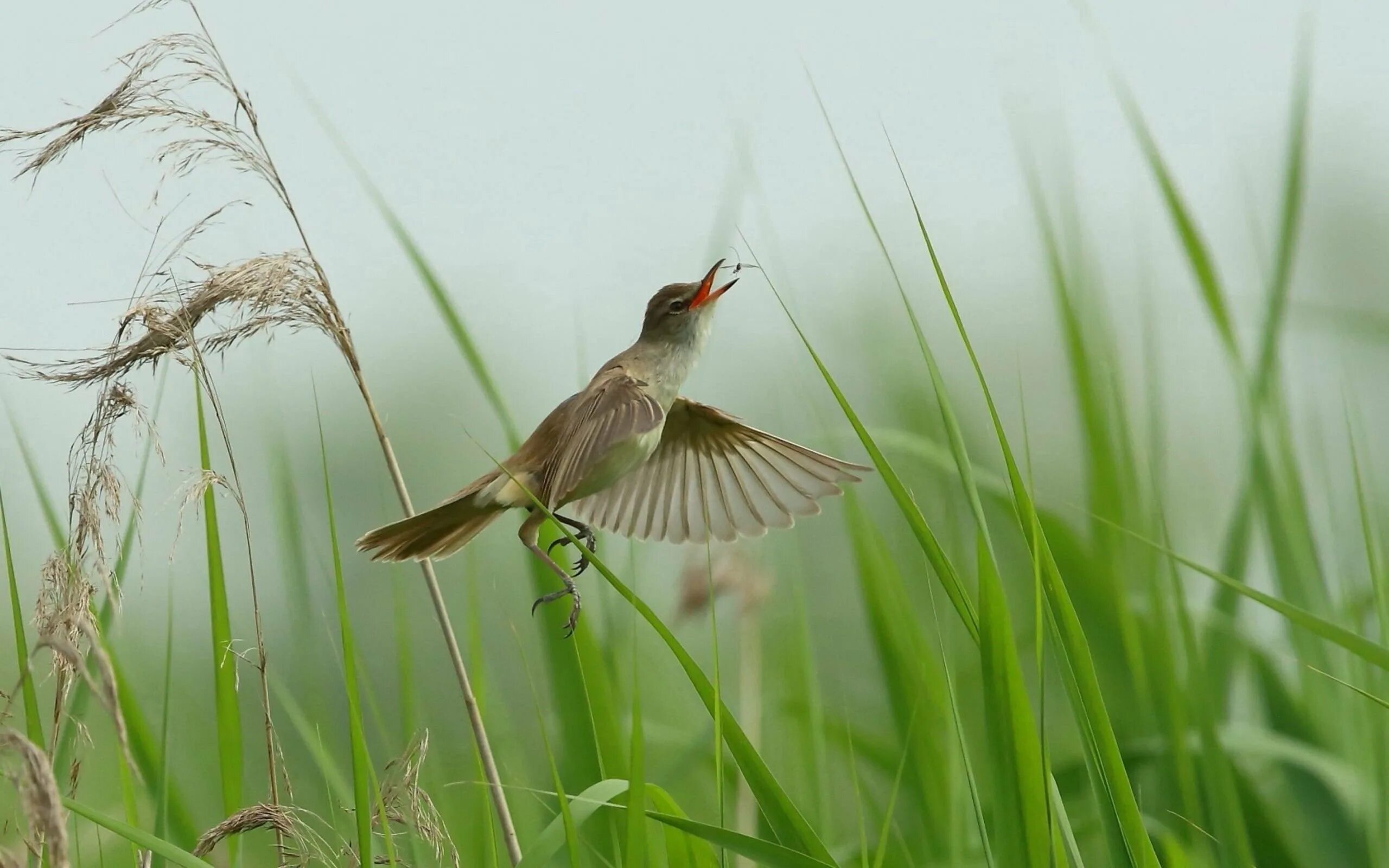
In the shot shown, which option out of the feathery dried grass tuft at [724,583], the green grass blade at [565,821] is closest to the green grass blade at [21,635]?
the green grass blade at [565,821]

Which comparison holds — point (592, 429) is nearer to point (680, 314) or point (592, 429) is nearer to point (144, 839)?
point (680, 314)

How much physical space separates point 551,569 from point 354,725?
25.2 inches

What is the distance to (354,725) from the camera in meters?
1.53

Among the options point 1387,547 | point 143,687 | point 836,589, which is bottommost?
point 836,589

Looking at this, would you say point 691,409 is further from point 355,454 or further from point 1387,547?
point 355,454

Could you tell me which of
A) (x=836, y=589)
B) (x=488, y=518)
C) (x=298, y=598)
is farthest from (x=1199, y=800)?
(x=836, y=589)

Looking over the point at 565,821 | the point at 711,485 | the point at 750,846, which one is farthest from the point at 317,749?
the point at 711,485

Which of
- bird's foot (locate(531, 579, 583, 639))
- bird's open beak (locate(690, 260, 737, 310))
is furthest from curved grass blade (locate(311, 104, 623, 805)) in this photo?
bird's open beak (locate(690, 260, 737, 310))

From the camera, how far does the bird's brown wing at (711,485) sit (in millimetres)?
2865

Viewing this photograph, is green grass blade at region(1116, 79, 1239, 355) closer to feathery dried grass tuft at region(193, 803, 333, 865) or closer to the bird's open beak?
the bird's open beak

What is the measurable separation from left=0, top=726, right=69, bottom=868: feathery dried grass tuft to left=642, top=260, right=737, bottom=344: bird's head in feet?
5.97

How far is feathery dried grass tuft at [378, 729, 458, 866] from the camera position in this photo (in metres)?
1.67

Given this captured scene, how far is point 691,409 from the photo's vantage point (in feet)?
9.86

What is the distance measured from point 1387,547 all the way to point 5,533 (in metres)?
2.31
